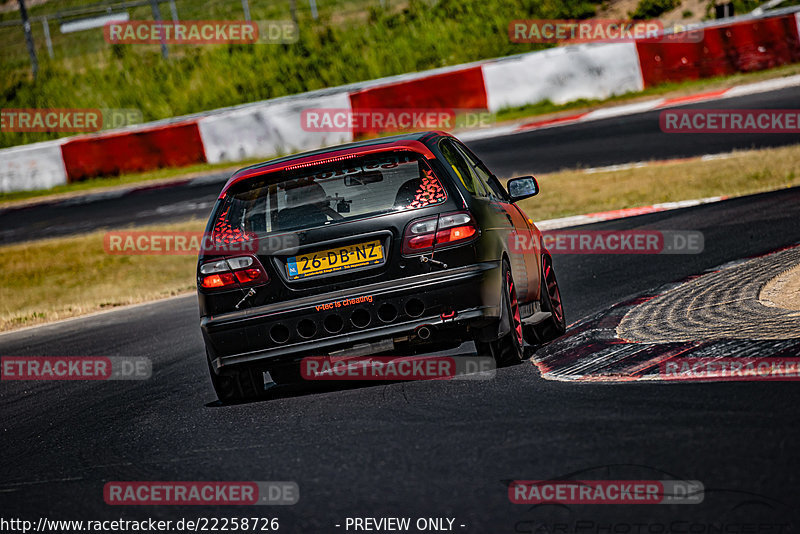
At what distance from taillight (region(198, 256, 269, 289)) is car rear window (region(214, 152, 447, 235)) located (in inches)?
7.6

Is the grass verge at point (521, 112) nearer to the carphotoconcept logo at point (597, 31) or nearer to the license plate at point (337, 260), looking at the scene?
the carphotoconcept logo at point (597, 31)

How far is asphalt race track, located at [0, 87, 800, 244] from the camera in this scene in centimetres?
1708

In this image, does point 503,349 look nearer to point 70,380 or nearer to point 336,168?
point 336,168

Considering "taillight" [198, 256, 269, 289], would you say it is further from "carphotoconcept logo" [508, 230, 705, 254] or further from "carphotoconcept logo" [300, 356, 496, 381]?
"carphotoconcept logo" [508, 230, 705, 254]

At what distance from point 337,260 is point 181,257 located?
10.8 meters

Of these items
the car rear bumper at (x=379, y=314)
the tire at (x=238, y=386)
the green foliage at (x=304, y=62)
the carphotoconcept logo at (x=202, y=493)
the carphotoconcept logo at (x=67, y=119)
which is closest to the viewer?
the carphotoconcept logo at (x=202, y=493)

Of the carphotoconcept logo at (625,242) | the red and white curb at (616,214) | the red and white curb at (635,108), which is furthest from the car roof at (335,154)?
the red and white curb at (635,108)

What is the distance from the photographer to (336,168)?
639 cm

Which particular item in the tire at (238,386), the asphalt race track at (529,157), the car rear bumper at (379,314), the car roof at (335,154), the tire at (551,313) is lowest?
the asphalt race track at (529,157)

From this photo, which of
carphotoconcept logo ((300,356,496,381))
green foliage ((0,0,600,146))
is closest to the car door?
carphotoconcept logo ((300,356,496,381))

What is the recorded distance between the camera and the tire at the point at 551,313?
24.4ft

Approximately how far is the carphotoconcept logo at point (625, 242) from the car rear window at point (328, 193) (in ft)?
12.6

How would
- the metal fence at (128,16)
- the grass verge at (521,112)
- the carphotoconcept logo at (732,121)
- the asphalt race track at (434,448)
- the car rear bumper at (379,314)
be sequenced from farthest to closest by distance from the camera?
the metal fence at (128,16) < the grass verge at (521,112) < the carphotoconcept logo at (732,121) < the car rear bumper at (379,314) < the asphalt race track at (434,448)

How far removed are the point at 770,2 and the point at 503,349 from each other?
75.4 ft
